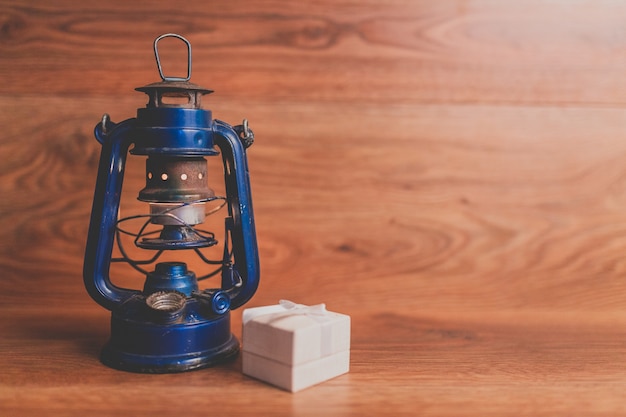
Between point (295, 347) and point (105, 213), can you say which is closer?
point (295, 347)

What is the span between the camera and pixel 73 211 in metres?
1.41

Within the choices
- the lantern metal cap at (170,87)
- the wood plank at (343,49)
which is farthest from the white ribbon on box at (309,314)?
the wood plank at (343,49)

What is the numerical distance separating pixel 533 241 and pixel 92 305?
0.92m

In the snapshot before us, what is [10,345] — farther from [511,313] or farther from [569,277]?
[569,277]

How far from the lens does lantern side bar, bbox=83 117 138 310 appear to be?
110 centimetres

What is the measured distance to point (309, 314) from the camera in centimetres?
108

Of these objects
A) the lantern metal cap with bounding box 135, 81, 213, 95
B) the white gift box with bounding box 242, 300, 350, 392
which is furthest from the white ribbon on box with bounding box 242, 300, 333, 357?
the lantern metal cap with bounding box 135, 81, 213, 95

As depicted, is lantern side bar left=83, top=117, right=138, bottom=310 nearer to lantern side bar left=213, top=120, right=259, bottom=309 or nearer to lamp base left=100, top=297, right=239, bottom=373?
lamp base left=100, top=297, right=239, bottom=373

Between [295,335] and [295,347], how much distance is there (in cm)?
2

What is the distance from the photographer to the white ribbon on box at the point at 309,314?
3.39 feet

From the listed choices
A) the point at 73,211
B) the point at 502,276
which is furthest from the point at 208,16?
the point at 502,276

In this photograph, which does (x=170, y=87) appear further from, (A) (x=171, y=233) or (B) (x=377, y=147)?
(B) (x=377, y=147)

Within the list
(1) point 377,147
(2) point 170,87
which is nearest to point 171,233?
(2) point 170,87

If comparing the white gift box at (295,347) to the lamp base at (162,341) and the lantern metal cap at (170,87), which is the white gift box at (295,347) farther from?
the lantern metal cap at (170,87)
